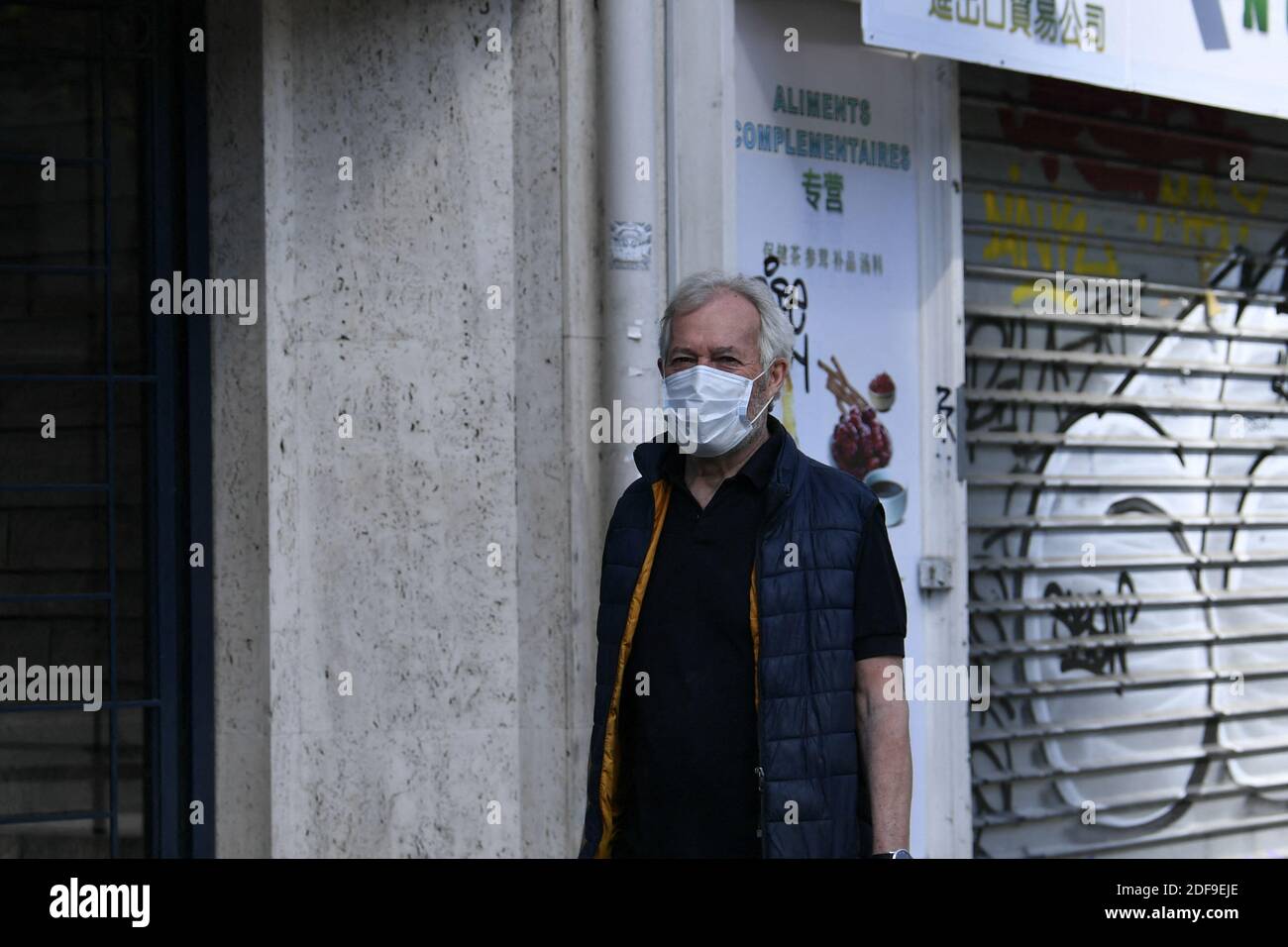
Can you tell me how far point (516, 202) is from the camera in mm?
5562

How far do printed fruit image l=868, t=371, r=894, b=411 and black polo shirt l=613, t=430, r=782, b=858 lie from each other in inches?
138

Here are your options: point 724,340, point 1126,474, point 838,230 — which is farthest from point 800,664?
point 1126,474

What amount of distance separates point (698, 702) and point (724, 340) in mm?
712

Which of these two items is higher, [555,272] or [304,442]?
[555,272]

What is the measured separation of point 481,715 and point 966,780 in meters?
2.45

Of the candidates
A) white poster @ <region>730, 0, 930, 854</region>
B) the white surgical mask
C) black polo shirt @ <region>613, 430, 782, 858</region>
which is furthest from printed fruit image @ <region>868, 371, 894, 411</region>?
black polo shirt @ <region>613, 430, 782, 858</region>

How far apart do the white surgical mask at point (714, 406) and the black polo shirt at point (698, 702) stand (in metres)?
0.15

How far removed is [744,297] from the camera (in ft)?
10.9

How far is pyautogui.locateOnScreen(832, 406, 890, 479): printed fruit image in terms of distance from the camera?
6.54 metres

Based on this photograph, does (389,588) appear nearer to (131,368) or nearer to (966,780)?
(131,368)

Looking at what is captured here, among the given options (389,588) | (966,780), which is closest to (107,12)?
(389,588)

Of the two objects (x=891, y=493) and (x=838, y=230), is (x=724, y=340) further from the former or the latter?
(x=891, y=493)

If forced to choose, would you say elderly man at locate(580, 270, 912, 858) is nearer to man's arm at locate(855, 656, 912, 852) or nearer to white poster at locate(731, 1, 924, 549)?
man's arm at locate(855, 656, 912, 852)

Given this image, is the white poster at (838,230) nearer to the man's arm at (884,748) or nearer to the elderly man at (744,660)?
the elderly man at (744,660)
